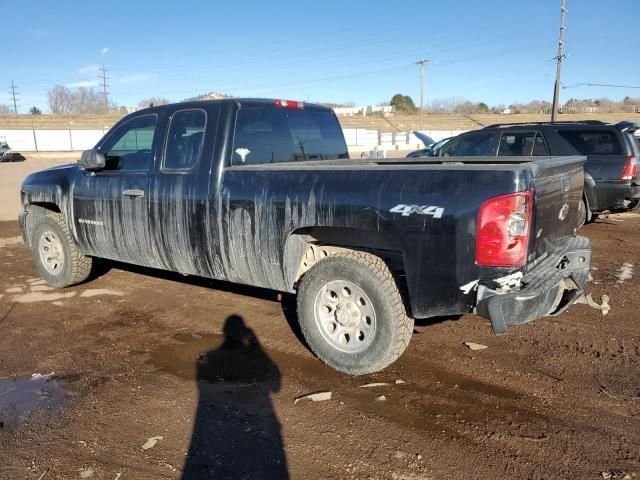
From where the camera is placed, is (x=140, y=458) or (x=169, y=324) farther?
(x=169, y=324)

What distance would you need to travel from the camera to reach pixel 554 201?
3574 mm

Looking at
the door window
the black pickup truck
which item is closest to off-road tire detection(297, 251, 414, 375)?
the black pickup truck

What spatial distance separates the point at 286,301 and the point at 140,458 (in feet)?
9.32

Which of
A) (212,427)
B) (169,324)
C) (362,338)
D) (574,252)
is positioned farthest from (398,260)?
(169,324)

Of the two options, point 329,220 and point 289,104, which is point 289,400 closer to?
point 329,220

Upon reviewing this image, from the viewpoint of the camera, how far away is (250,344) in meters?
4.54

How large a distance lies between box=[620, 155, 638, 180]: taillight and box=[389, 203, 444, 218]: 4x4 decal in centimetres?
664

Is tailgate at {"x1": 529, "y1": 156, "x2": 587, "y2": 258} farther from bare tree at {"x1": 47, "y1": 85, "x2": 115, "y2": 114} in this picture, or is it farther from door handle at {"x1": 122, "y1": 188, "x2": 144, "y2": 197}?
bare tree at {"x1": 47, "y1": 85, "x2": 115, "y2": 114}

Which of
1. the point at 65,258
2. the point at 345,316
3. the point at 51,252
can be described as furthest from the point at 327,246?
the point at 51,252

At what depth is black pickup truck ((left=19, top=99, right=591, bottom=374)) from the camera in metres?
3.14

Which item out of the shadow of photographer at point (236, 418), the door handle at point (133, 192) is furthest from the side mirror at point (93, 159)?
the shadow of photographer at point (236, 418)

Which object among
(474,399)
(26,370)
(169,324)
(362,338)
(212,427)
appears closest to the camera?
(212,427)

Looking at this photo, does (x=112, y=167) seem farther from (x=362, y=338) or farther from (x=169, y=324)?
(x=362, y=338)

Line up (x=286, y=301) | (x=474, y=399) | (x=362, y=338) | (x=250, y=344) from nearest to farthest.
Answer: (x=474, y=399) < (x=362, y=338) < (x=250, y=344) < (x=286, y=301)
